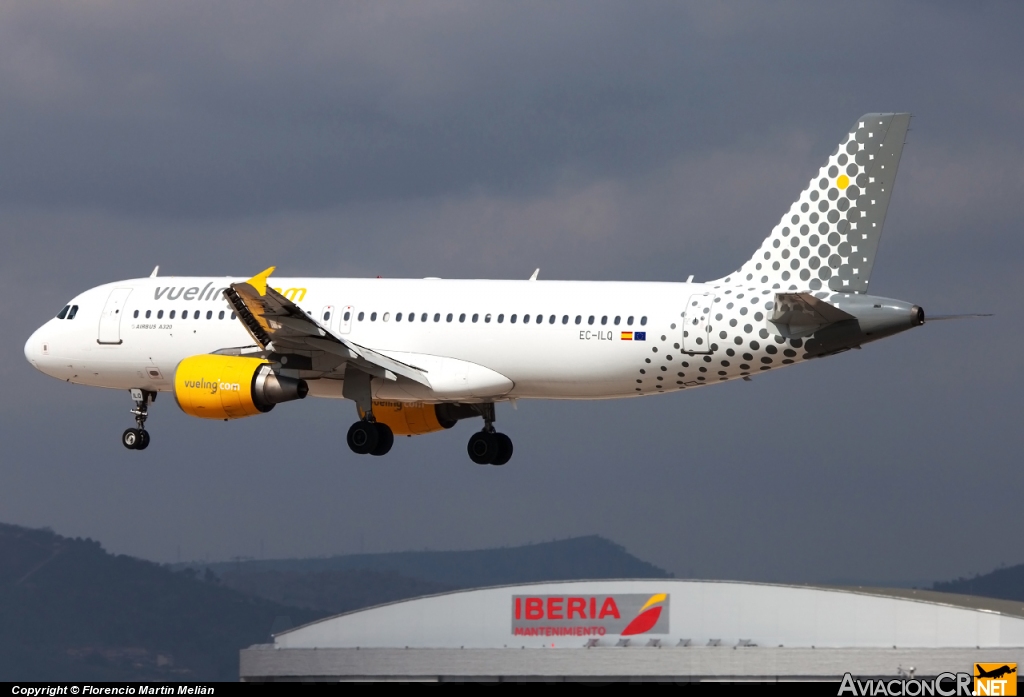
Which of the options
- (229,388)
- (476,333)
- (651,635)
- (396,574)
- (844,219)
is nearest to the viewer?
(844,219)

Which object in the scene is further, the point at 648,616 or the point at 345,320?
the point at 648,616

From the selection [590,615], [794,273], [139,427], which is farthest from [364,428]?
[590,615]

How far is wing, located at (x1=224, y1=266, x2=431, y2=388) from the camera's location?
43.8 metres

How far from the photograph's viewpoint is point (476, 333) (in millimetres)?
46000

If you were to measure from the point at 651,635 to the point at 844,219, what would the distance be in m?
20.2

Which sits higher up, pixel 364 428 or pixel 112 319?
pixel 112 319

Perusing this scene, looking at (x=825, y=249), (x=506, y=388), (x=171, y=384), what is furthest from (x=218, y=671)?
(x=825, y=249)

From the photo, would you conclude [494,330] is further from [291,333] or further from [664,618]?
[664,618]

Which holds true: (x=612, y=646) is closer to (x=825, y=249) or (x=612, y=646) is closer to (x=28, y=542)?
(x=825, y=249)

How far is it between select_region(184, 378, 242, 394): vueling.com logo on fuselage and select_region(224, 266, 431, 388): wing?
58.1 inches

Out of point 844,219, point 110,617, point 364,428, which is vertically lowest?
point 364,428

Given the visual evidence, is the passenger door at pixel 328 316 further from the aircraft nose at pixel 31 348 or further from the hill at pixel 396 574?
the hill at pixel 396 574

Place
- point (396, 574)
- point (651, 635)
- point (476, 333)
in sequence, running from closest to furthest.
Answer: point (476, 333) → point (651, 635) → point (396, 574)

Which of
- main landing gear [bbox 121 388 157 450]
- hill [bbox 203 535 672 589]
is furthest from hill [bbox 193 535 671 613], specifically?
main landing gear [bbox 121 388 157 450]
